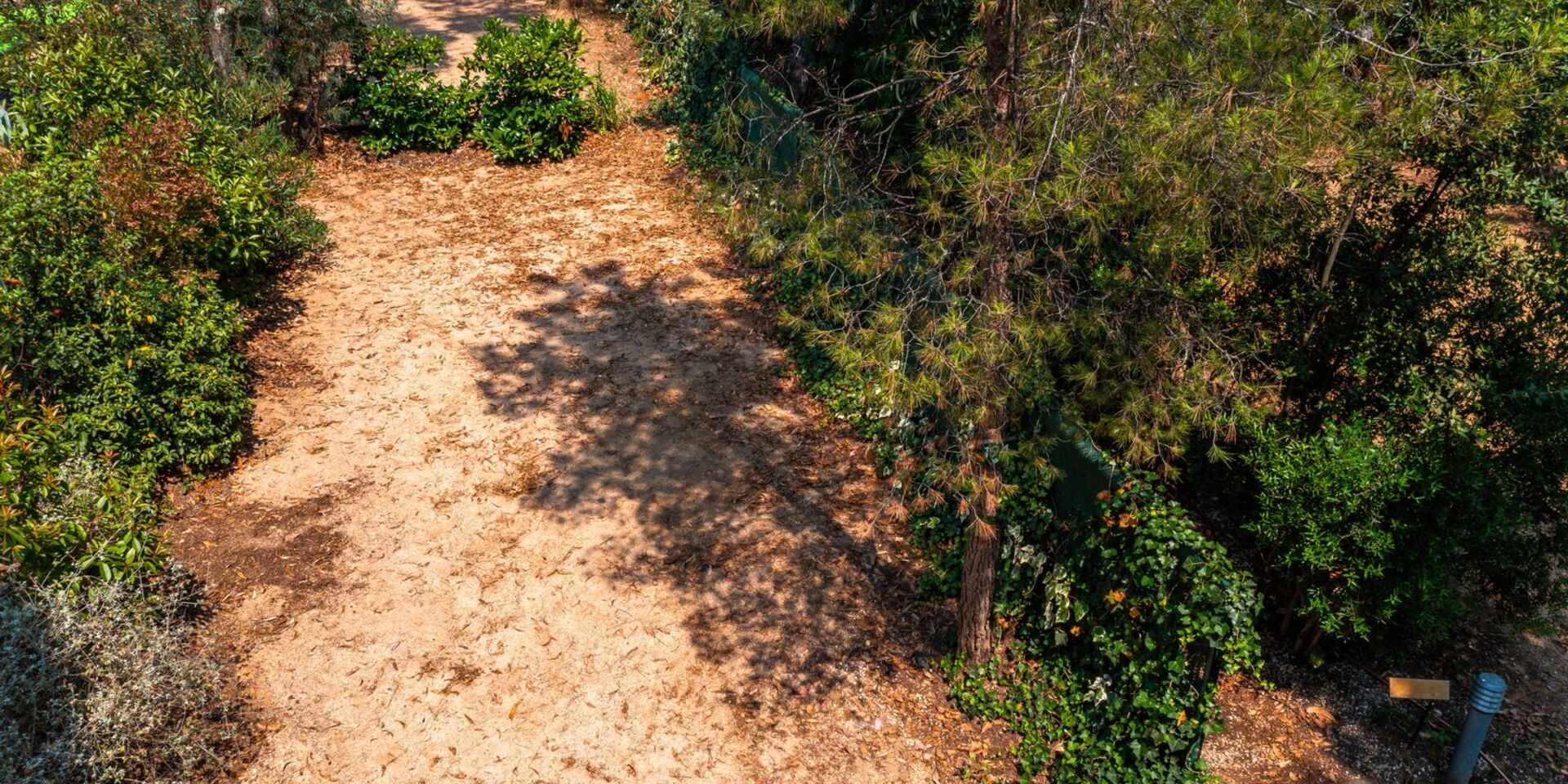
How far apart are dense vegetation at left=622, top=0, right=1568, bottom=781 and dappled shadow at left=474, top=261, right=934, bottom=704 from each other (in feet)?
2.37

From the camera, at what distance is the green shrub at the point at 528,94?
1302cm

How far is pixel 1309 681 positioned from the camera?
6.54 metres

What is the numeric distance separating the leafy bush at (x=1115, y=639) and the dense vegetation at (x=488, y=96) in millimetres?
9174

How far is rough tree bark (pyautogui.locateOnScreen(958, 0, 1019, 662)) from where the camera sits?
5051mm

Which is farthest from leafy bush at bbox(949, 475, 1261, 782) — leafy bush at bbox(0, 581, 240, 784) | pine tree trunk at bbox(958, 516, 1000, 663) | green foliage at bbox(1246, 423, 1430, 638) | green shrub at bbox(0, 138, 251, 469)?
green shrub at bbox(0, 138, 251, 469)

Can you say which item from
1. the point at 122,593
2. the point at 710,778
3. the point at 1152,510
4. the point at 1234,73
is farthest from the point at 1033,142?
the point at 122,593

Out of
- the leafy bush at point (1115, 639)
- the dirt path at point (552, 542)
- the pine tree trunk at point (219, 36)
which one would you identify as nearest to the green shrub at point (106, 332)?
the dirt path at point (552, 542)

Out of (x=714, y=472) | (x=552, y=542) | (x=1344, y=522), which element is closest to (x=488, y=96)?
(x=714, y=472)

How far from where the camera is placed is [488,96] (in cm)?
1331

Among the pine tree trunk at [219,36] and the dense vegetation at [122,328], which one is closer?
the dense vegetation at [122,328]

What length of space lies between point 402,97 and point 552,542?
26.7 feet

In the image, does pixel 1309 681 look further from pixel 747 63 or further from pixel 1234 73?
pixel 747 63

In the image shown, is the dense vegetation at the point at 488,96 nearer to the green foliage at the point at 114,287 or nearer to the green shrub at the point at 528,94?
the green shrub at the point at 528,94

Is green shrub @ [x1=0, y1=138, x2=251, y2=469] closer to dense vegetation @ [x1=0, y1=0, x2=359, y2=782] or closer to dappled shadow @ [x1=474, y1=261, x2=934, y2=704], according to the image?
dense vegetation @ [x1=0, y1=0, x2=359, y2=782]
